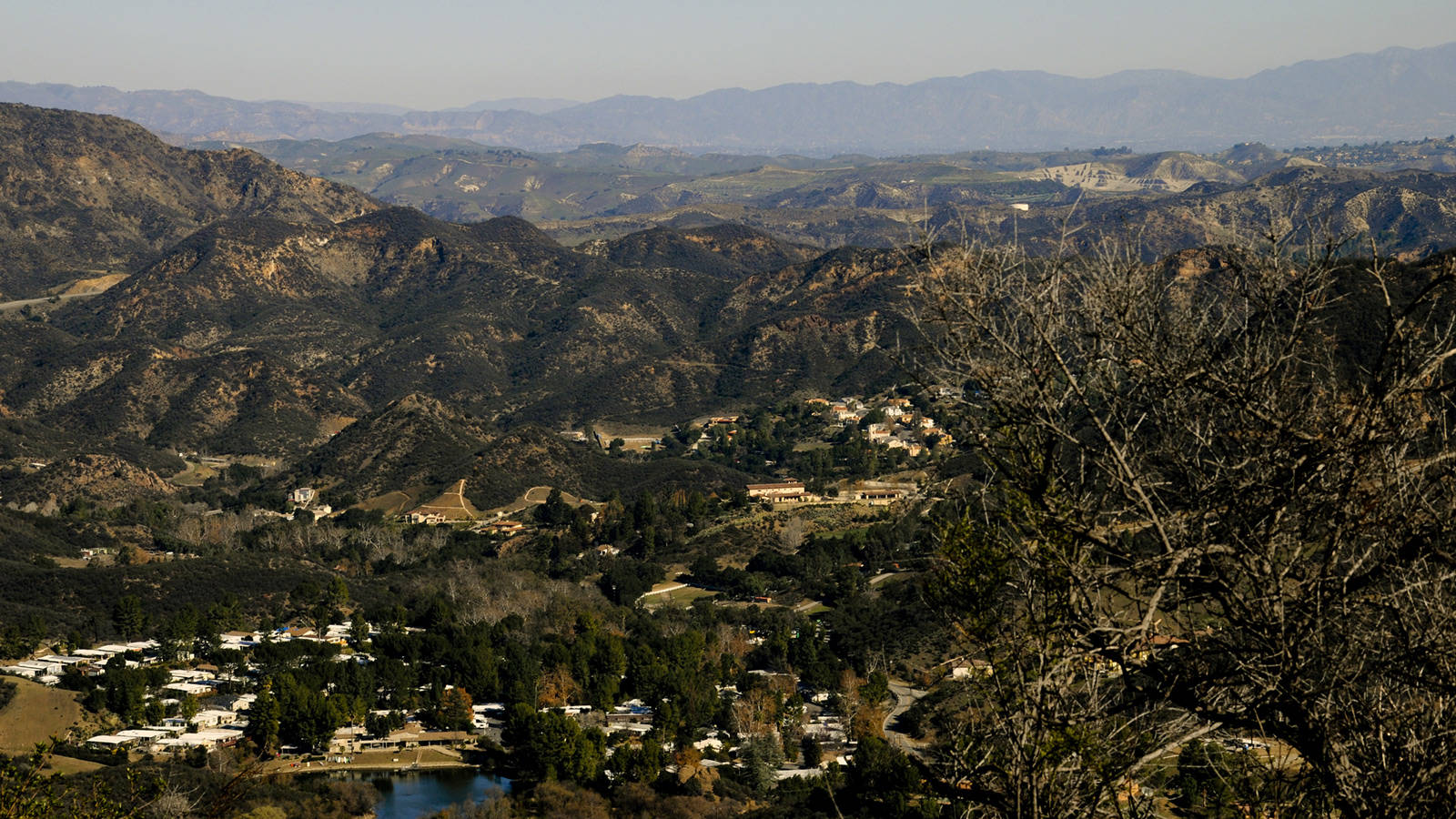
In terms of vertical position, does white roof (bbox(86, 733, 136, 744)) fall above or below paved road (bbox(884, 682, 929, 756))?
above

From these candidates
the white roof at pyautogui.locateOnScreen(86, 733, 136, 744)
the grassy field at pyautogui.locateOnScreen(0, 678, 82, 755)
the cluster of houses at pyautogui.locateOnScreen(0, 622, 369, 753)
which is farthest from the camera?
the grassy field at pyautogui.locateOnScreen(0, 678, 82, 755)

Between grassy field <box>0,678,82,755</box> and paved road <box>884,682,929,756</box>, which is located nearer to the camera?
paved road <box>884,682,929,756</box>

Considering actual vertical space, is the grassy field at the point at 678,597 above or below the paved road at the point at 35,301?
below

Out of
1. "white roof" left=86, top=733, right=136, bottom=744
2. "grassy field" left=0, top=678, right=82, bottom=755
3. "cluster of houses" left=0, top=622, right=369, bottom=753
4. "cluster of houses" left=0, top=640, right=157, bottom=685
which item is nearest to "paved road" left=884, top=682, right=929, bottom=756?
"cluster of houses" left=0, top=622, right=369, bottom=753

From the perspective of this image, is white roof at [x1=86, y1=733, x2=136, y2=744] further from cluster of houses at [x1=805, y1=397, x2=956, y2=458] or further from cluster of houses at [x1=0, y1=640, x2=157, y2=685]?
cluster of houses at [x1=805, y1=397, x2=956, y2=458]

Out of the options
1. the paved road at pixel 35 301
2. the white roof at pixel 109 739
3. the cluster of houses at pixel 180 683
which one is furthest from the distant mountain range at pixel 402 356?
the white roof at pixel 109 739

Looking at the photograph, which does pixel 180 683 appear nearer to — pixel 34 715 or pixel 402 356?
pixel 34 715

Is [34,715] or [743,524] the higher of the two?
[34,715]

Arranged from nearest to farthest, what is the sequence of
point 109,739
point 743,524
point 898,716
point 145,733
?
point 109,739 → point 145,733 → point 898,716 → point 743,524

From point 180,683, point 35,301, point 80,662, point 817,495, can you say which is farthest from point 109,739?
point 35,301

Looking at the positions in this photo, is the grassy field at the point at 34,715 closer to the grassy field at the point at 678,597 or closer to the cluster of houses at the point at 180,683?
the cluster of houses at the point at 180,683
